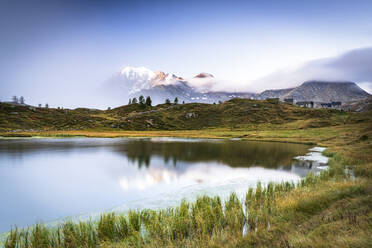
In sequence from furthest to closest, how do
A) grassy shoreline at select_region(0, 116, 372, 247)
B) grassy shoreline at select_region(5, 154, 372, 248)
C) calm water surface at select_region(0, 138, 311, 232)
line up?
calm water surface at select_region(0, 138, 311, 232), grassy shoreline at select_region(5, 154, 372, 248), grassy shoreline at select_region(0, 116, 372, 247)

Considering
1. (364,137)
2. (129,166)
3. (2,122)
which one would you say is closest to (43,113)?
(2,122)

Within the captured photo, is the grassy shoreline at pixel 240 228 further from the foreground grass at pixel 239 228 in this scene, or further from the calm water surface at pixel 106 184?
the calm water surface at pixel 106 184

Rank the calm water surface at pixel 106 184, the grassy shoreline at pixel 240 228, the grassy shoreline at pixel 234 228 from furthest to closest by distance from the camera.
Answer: the calm water surface at pixel 106 184 < the grassy shoreline at pixel 234 228 < the grassy shoreline at pixel 240 228

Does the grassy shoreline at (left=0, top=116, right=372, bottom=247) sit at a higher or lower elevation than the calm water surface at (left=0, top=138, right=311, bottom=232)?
higher

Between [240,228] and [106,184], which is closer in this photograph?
[240,228]

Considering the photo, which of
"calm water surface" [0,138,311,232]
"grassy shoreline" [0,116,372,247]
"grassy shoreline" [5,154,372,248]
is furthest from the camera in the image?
"calm water surface" [0,138,311,232]

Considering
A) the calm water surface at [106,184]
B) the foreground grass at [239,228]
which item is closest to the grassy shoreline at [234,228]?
the foreground grass at [239,228]

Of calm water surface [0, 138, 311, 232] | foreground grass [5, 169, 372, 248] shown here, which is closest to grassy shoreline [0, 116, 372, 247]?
foreground grass [5, 169, 372, 248]

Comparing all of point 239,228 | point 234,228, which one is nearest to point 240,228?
point 239,228

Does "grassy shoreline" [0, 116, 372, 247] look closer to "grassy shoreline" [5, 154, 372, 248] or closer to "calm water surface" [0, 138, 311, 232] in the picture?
"grassy shoreline" [5, 154, 372, 248]

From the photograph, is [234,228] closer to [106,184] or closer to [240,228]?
[240,228]

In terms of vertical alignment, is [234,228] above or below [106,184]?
above

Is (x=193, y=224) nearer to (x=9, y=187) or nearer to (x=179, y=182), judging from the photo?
(x=179, y=182)

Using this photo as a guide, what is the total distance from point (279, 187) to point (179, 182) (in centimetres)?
1056
